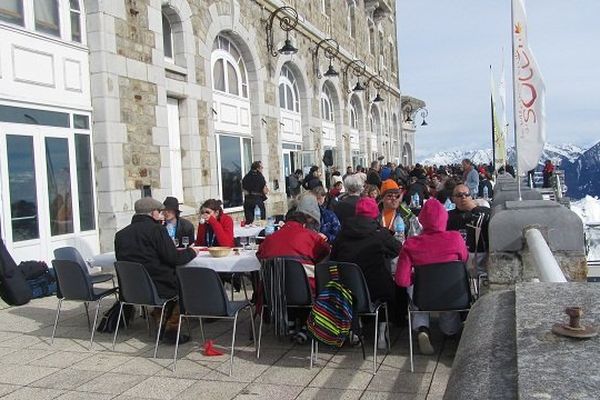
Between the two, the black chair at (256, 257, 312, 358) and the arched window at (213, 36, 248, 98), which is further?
the arched window at (213, 36, 248, 98)

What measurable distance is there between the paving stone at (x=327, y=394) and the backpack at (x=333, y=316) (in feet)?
1.83

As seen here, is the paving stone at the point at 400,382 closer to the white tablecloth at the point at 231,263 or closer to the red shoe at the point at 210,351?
the red shoe at the point at 210,351

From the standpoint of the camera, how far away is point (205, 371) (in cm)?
466

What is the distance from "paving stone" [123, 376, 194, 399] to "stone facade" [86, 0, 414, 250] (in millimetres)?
5579

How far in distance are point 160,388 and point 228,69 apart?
11.3 m

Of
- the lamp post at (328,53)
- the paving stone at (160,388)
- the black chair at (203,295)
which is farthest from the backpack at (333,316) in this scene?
the lamp post at (328,53)

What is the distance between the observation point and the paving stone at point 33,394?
4195 mm

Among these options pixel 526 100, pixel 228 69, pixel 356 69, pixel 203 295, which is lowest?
pixel 203 295

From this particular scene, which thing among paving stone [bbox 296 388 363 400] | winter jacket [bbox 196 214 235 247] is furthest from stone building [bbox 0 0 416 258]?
paving stone [bbox 296 388 363 400]

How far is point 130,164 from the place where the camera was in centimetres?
996

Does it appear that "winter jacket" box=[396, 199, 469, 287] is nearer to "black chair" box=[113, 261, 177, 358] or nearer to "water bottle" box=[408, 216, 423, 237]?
"water bottle" box=[408, 216, 423, 237]

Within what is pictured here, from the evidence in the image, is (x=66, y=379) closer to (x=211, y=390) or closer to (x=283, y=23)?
(x=211, y=390)

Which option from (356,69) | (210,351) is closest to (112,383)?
(210,351)

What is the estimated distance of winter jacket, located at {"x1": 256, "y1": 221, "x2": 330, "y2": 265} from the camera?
5.16 meters
